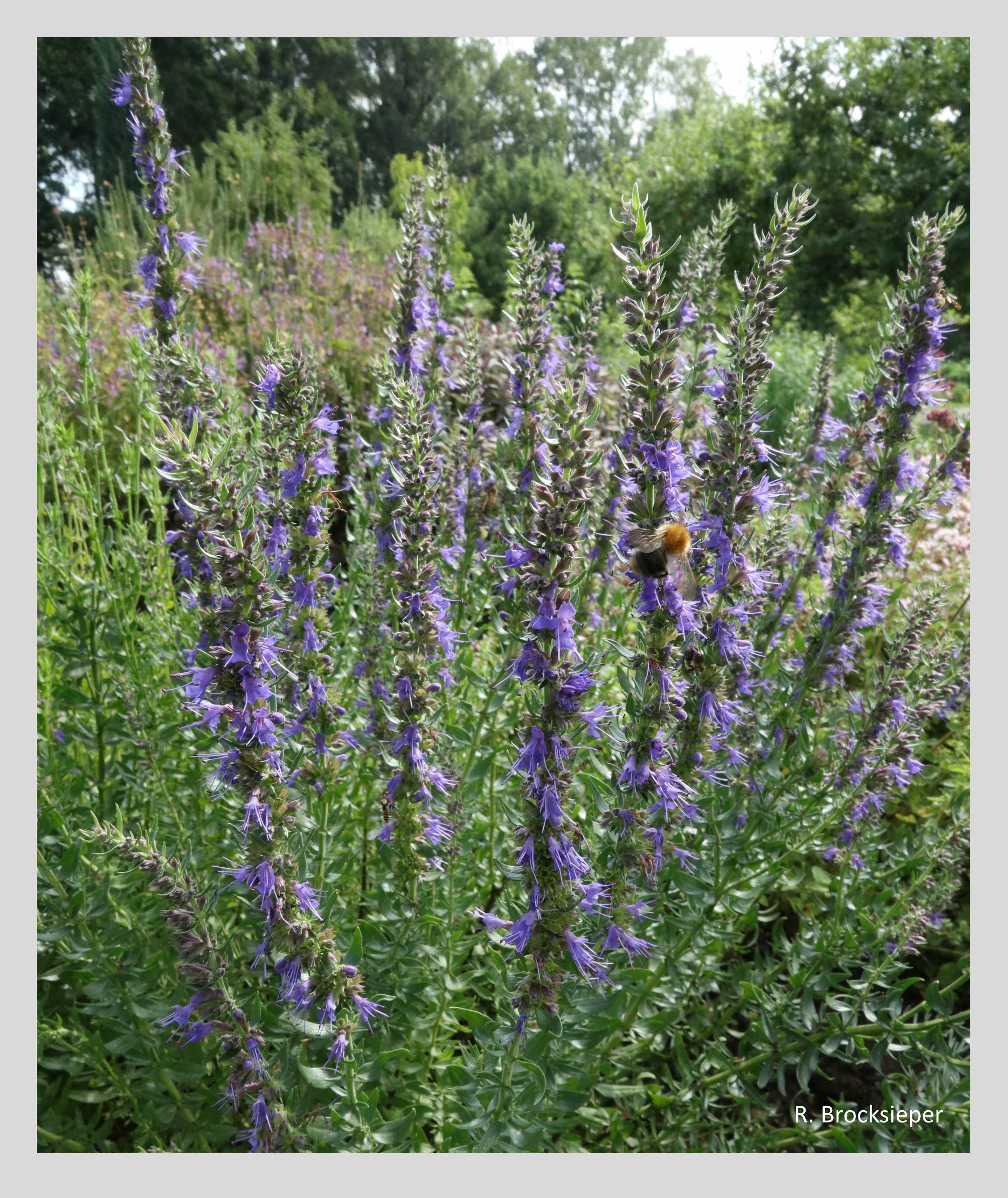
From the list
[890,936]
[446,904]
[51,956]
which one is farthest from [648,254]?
[51,956]

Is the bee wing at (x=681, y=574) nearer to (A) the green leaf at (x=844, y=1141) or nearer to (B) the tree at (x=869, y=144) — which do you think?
(A) the green leaf at (x=844, y=1141)

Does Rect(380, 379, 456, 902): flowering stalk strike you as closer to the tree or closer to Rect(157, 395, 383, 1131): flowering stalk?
Rect(157, 395, 383, 1131): flowering stalk

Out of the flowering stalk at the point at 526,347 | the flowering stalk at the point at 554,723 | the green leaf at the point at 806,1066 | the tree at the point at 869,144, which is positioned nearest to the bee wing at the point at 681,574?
the flowering stalk at the point at 554,723

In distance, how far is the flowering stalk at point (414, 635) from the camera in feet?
7.29

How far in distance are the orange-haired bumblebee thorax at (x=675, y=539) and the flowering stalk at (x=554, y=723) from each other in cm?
21

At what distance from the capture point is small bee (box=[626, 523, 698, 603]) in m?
1.84

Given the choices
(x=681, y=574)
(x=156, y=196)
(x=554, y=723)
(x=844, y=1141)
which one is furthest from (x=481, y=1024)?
(x=156, y=196)

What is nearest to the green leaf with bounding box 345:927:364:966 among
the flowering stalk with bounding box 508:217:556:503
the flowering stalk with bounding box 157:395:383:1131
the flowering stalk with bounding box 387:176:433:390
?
the flowering stalk with bounding box 157:395:383:1131

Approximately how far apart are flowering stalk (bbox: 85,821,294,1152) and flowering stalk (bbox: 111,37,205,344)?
81.1 inches

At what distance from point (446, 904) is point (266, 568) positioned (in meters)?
1.57

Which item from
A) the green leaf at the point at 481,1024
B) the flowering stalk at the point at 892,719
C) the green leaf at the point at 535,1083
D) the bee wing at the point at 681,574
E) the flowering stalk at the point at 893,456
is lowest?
the green leaf at the point at 535,1083

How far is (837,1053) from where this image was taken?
2957 millimetres

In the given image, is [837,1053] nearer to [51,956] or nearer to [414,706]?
[414,706]

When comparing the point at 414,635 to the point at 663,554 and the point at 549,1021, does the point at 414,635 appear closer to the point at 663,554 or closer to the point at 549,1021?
the point at 663,554
